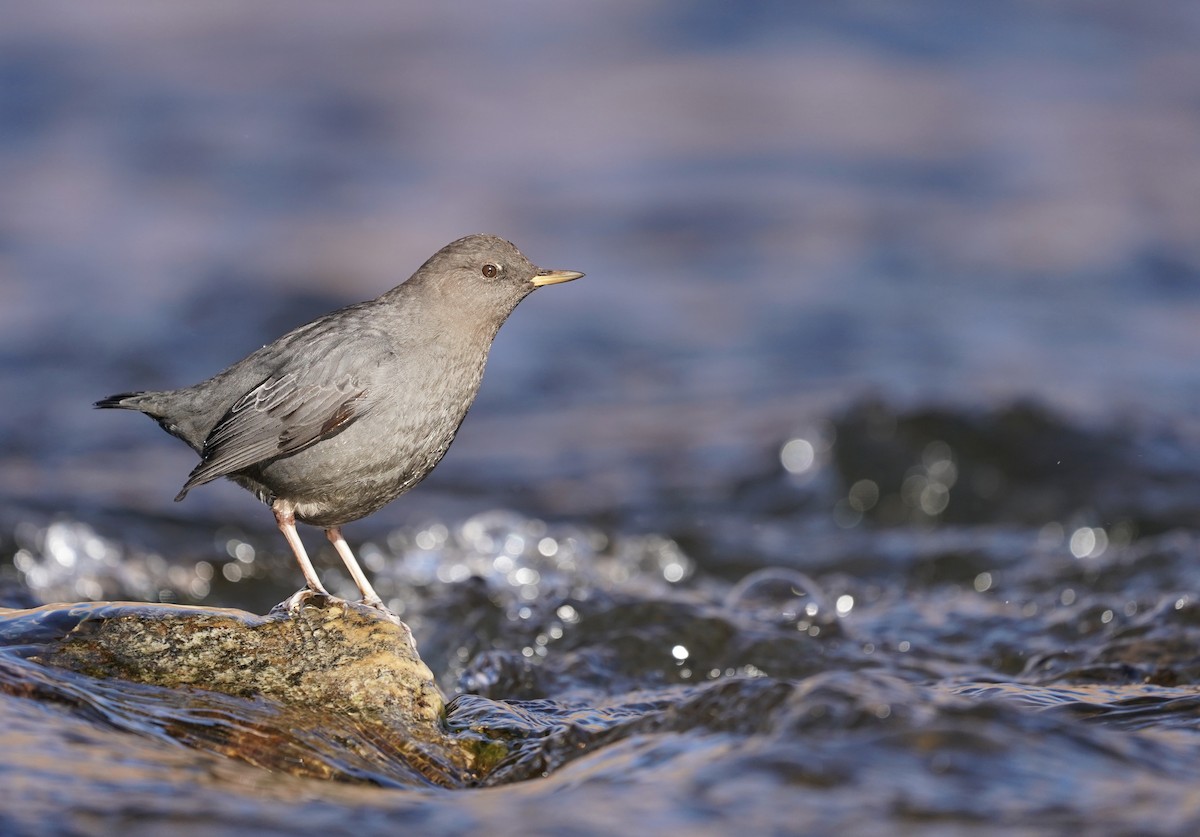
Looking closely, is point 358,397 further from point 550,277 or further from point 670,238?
point 670,238

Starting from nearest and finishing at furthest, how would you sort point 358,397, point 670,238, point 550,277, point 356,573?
point 358,397 < point 550,277 < point 356,573 < point 670,238

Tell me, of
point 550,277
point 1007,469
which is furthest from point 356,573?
point 1007,469

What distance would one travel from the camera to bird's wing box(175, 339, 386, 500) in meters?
4.75

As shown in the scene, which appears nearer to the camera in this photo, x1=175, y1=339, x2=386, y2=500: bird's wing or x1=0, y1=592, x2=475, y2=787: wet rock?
x1=0, y1=592, x2=475, y2=787: wet rock

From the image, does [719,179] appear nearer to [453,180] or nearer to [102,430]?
[453,180]

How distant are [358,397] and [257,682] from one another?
1.09 m

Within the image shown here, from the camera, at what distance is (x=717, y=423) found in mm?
11414

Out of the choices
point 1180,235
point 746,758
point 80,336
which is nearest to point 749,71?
point 1180,235

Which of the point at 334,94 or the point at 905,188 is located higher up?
the point at 334,94

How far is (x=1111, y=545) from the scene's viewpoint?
8.88 meters

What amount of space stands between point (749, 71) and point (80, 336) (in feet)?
35.2

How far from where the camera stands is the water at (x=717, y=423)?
3.54m

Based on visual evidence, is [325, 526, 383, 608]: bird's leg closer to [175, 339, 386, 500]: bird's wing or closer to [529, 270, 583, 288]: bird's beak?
[175, 339, 386, 500]: bird's wing

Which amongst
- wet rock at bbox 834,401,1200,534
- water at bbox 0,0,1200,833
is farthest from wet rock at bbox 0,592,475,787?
wet rock at bbox 834,401,1200,534
